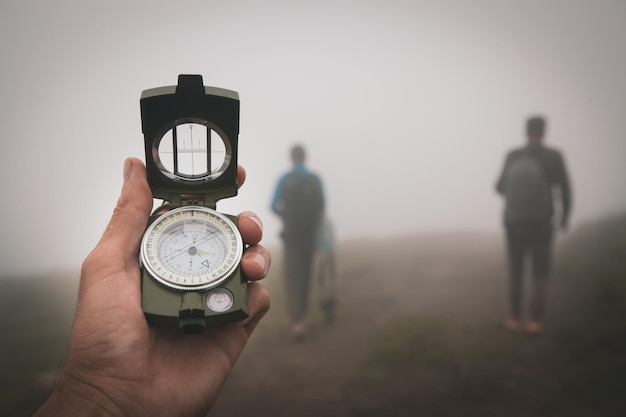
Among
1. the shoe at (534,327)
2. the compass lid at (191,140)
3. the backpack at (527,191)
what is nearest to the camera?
the compass lid at (191,140)

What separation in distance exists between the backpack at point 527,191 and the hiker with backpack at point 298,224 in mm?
818

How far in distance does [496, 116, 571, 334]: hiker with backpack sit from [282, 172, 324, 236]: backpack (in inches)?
32.4

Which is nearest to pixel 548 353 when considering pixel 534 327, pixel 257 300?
pixel 534 327

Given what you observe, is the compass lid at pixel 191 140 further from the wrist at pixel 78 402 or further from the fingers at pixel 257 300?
the wrist at pixel 78 402

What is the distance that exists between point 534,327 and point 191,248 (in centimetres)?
200

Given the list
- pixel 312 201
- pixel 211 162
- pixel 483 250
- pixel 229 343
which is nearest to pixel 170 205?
pixel 211 162

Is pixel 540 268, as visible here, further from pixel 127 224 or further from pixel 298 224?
pixel 127 224

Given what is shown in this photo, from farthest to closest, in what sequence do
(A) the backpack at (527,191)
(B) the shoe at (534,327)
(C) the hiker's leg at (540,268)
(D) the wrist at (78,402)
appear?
1. (B) the shoe at (534,327)
2. (C) the hiker's leg at (540,268)
3. (A) the backpack at (527,191)
4. (D) the wrist at (78,402)

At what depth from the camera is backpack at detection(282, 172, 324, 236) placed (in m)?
2.03

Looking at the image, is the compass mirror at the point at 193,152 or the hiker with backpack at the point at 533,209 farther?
the hiker with backpack at the point at 533,209

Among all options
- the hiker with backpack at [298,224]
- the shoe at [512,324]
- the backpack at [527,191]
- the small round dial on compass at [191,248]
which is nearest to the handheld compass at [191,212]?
the small round dial on compass at [191,248]

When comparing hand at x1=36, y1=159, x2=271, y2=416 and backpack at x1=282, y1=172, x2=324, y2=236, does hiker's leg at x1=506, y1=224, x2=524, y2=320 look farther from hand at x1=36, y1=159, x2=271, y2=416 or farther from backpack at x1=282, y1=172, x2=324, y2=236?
hand at x1=36, y1=159, x2=271, y2=416

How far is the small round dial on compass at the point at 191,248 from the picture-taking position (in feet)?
2.36

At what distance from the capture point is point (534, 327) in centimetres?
225
